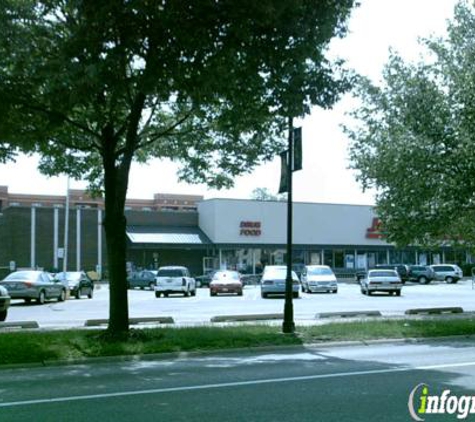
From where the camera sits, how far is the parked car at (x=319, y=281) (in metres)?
38.7

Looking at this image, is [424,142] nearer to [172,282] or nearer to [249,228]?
[172,282]

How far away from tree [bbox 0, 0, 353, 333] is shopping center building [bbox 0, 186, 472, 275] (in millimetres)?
40831

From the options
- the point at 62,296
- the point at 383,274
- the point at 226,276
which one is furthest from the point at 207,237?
the point at 62,296

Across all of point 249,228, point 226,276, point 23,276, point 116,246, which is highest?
point 249,228

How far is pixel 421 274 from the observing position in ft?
181

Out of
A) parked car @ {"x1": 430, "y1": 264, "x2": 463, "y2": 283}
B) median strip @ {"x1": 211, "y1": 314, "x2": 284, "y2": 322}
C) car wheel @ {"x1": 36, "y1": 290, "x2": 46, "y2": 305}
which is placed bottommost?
median strip @ {"x1": 211, "y1": 314, "x2": 284, "y2": 322}

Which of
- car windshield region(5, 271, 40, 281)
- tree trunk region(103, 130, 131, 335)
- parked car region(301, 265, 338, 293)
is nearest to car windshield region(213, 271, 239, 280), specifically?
parked car region(301, 265, 338, 293)

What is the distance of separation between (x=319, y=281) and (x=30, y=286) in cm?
1703

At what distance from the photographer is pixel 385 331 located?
15.7 meters

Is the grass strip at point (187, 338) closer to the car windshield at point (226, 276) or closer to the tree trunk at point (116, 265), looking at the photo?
the tree trunk at point (116, 265)

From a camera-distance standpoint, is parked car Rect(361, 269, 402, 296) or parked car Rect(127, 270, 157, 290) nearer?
parked car Rect(361, 269, 402, 296)

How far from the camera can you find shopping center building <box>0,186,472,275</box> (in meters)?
55.4

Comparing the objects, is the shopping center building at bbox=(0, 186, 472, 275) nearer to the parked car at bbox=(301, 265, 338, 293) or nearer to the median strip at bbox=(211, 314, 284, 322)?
the parked car at bbox=(301, 265, 338, 293)

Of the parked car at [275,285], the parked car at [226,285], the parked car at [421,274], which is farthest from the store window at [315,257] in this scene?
the parked car at [275,285]
